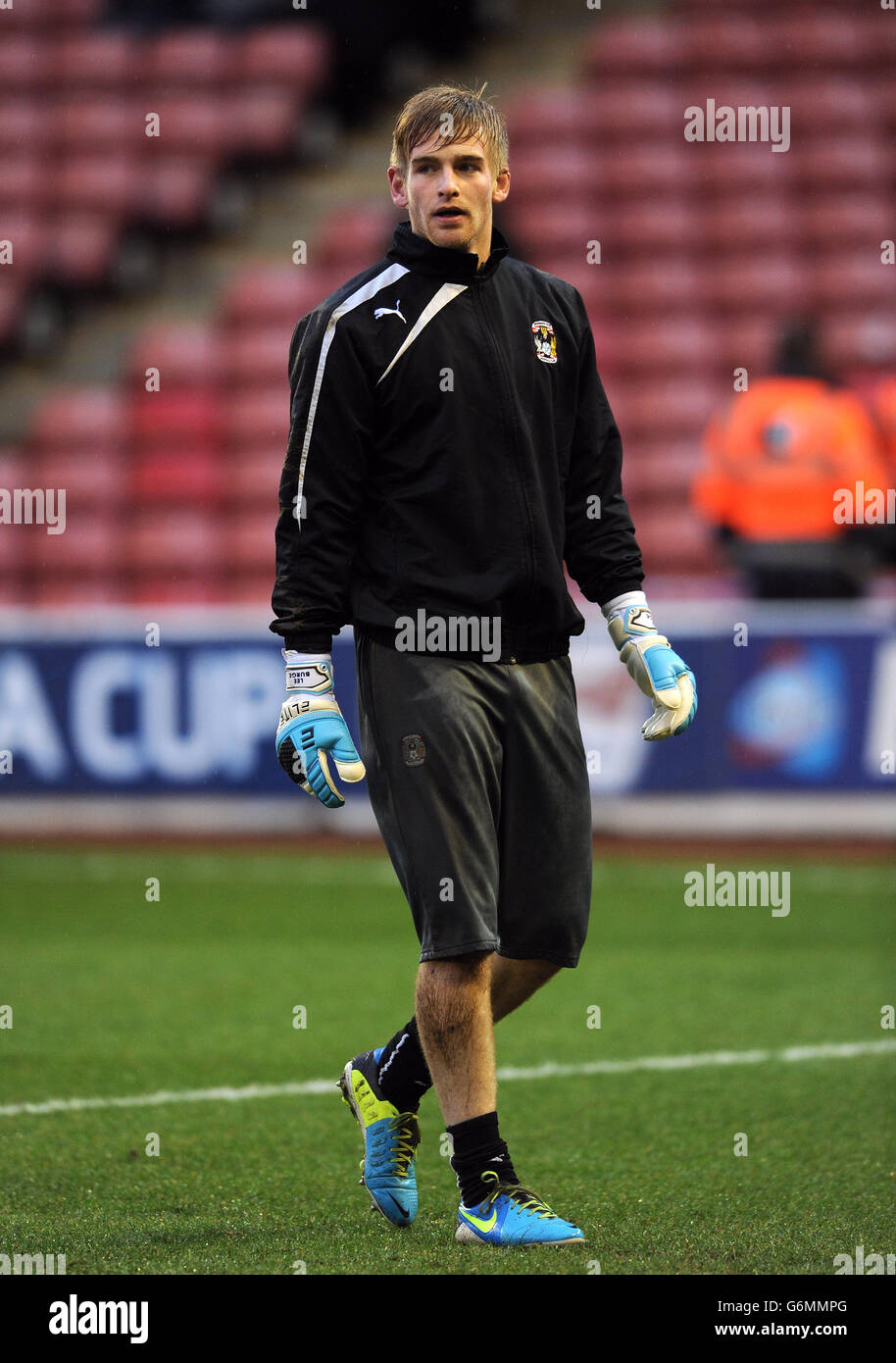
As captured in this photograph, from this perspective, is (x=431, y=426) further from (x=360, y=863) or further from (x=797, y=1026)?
(x=360, y=863)

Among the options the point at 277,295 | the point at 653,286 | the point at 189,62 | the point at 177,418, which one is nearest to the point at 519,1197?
the point at 177,418

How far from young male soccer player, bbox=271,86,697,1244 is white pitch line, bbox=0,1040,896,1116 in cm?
166

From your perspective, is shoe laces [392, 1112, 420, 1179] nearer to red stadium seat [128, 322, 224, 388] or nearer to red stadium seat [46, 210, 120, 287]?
red stadium seat [128, 322, 224, 388]

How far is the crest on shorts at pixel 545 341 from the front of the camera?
3.85 meters

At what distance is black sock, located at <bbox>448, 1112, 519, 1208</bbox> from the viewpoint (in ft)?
12.2

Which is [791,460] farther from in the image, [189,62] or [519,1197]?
[519,1197]

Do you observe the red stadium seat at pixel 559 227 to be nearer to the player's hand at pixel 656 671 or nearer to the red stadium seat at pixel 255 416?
the red stadium seat at pixel 255 416

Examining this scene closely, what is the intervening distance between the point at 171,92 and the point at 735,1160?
536 inches

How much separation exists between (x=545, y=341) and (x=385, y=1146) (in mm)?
1623

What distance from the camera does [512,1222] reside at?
12.0 ft

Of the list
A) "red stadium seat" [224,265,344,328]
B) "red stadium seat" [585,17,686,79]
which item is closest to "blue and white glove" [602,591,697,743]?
"red stadium seat" [224,265,344,328]

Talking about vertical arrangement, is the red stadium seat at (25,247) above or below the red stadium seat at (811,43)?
below

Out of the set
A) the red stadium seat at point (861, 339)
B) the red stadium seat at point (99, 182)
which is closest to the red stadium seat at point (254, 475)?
the red stadium seat at point (99, 182)

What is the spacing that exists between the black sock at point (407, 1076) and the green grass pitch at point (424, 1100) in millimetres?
242
